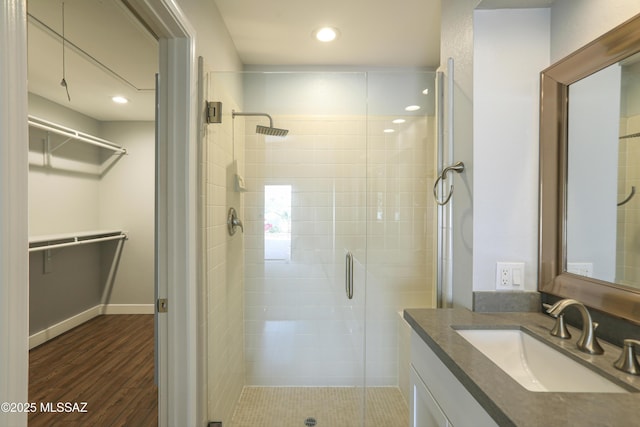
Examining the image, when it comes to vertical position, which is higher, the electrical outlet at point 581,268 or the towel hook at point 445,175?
the towel hook at point 445,175

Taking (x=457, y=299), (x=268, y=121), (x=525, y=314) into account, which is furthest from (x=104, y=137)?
(x=525, y=314)

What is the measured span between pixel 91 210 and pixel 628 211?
15.9 ft

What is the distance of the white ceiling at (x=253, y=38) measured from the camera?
180 cm

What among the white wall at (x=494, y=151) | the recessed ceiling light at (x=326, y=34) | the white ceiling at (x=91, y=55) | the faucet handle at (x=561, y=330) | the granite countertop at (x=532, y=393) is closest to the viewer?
the granite countertop at (x=532, y=393)

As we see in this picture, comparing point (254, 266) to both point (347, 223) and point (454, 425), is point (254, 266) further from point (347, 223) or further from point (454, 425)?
point (454, 425)

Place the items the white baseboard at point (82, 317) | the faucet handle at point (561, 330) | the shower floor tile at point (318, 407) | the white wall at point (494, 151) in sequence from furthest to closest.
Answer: the white baseboard at point (82, 317), the shower floor tile at point (318, 407), the white wall at point (494, 151), the faucet handle at point (561, 330)

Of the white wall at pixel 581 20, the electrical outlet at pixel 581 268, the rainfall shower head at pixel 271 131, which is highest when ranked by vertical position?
the white wall at pixel 581 20

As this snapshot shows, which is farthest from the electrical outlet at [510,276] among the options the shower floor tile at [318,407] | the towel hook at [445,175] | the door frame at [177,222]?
the door frame at [177,222]

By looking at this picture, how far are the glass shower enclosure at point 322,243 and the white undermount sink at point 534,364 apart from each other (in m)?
0.67

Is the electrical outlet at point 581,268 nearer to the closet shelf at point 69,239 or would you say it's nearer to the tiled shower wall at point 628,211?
the tiled shower wall at point 628,211

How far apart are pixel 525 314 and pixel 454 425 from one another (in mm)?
657

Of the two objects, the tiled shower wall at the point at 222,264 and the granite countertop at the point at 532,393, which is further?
the tiled shower wall at the point at 222,264

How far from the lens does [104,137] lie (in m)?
3.94

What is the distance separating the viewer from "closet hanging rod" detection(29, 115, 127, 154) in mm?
2701
